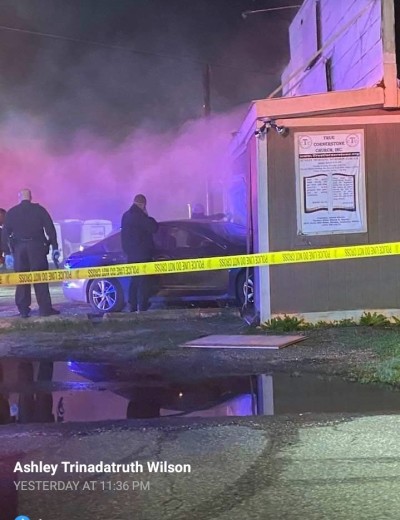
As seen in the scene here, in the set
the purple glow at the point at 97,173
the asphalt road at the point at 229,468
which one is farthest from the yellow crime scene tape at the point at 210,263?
the purple glow at the point at 97,173

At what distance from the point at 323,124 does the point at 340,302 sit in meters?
2.13

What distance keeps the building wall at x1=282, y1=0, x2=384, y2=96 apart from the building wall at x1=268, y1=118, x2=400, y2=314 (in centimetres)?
121

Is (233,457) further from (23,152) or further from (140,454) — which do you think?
(23,152)

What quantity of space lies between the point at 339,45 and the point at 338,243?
3.88 m

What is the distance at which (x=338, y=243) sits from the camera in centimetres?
747

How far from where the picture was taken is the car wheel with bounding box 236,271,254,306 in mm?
8578

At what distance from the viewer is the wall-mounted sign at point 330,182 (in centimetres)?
738

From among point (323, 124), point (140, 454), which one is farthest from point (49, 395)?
point (323, 124)

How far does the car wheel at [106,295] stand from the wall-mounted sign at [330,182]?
3228 millimetres

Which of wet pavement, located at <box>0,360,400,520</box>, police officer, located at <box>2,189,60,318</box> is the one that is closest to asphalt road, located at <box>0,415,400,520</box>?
wet pavement, located at <box>0,360,400,520</box>

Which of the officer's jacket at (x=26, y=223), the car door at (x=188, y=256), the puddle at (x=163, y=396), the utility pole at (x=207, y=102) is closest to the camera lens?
the puddle at (x=163, y=396)

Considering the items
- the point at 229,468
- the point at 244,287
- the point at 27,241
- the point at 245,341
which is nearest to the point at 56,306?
the point at 27,241

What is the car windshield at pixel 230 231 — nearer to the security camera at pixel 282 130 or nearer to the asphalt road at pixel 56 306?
the security camera at pixel 282 130

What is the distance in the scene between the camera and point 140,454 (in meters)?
3.67
